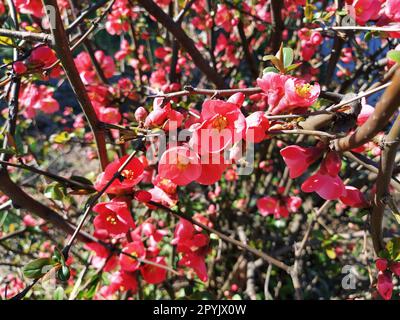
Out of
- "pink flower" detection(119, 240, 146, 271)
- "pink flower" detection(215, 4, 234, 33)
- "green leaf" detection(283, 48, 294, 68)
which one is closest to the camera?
"green leaf" detection(283, 48, 294, 68)

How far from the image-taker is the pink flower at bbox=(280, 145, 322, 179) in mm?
732

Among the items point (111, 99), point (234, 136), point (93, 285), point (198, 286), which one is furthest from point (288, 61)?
point (198, 286)

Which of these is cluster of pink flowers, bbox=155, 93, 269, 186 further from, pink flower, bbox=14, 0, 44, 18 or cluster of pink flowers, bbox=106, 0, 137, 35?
cluster of pink flowers, bbox=106, 0, 137, 35

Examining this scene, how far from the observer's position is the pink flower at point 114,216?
0.84 meters

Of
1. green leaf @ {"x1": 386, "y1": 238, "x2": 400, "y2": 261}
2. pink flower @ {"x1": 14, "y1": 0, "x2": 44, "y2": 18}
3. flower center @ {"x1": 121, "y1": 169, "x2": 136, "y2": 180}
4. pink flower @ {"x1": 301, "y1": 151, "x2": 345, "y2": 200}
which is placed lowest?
green leaf @ {"x1": 386, "y1": 238, "x2": 400, "y2": 261}

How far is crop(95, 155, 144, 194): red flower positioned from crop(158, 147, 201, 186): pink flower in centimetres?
13

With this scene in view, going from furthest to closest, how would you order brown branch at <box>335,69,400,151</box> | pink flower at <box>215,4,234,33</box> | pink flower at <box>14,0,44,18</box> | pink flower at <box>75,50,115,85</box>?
1. pink flower at <box>215,4,234,33</box>
2. pink flower at <box>75,50,115,85</box>
3. pink flower at <box>14,0,44,18</box>
4. brown branch at <box>335,69,400,151</box>

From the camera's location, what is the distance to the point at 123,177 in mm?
816

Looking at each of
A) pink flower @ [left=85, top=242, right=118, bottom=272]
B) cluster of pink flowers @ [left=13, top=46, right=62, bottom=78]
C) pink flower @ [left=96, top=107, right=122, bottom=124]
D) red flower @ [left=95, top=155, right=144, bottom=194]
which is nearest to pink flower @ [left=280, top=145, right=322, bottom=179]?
red flower @ [left=95, top=155, right=144, bottom=194]

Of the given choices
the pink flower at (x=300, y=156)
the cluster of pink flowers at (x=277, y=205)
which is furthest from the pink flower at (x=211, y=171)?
the cluster of pink flowers at (x=277, y=205)

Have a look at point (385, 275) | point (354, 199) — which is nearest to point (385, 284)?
point (385, 275)

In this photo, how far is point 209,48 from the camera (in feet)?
6.57

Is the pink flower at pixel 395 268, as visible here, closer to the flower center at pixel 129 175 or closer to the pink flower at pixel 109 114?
the flower center at pixel 129 175

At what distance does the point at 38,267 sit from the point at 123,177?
24 centimetres
